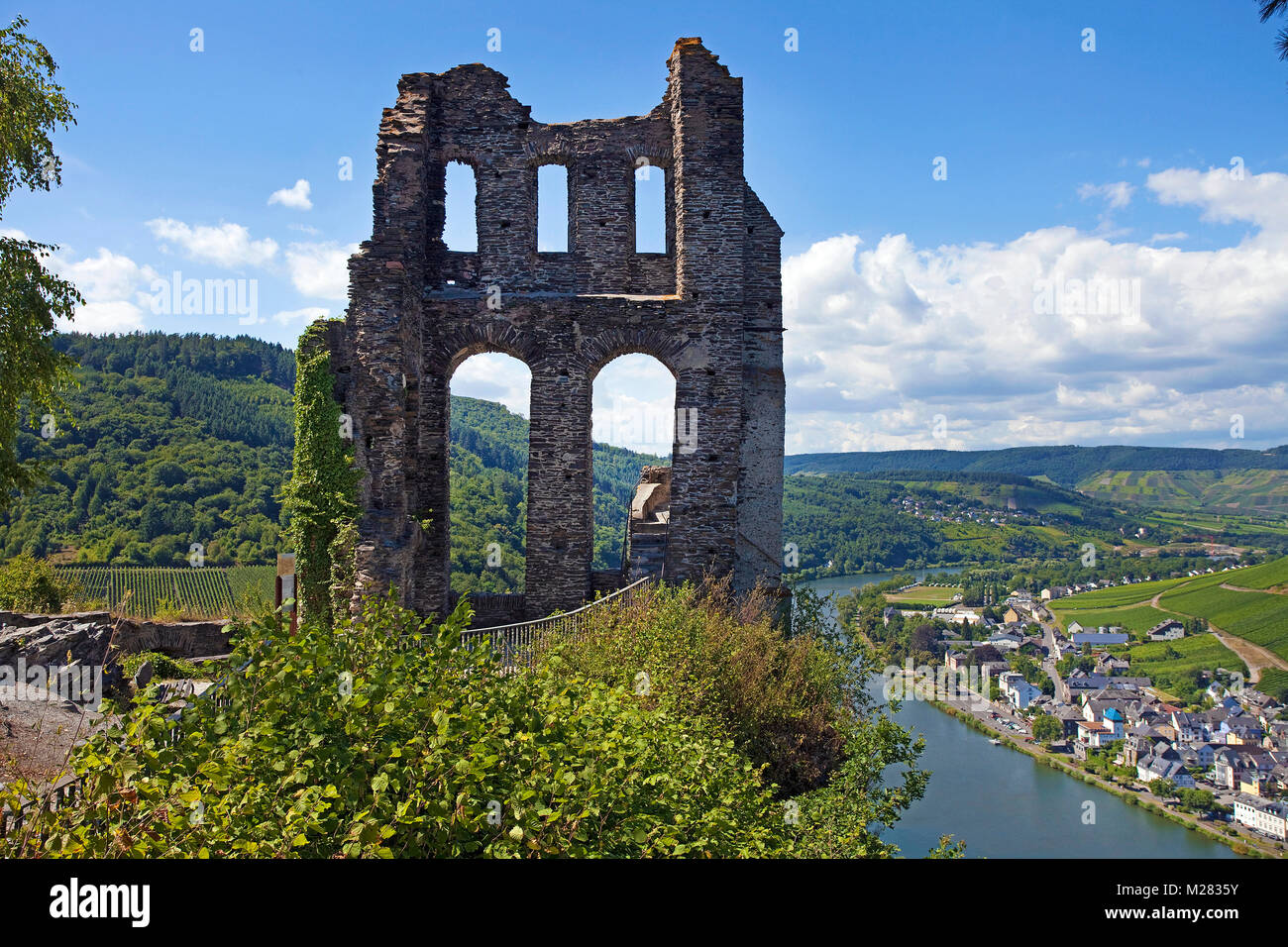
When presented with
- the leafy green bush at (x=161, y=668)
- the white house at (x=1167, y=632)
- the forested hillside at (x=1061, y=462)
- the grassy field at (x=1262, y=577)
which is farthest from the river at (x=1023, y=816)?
the forested hillside at (x=1061, y=462)

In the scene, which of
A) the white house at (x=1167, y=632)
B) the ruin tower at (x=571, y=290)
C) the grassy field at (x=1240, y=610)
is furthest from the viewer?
the white house at (x=1167, y=632)

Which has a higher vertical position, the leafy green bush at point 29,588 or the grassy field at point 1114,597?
the leafy green bush at point 29,588

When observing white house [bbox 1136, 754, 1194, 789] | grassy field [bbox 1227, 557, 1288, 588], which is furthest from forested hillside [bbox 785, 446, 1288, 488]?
white house [bbox 1136, 754, 1194, 789]

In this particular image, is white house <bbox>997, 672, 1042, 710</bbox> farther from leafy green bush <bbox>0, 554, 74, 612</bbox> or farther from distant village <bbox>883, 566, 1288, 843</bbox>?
leafy green bush <bbox>0, 554, 74, 612</bbox>

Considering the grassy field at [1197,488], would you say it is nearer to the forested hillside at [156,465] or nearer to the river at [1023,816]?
the river at [1023,816]

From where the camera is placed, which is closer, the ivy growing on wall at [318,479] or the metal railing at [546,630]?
the metal railing at [546,630]

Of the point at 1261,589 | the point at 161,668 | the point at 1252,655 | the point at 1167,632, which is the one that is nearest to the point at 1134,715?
the point at 1252,655

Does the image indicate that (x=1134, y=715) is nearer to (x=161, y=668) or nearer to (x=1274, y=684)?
(x=1274, y=684)
